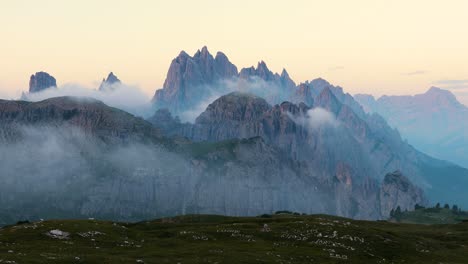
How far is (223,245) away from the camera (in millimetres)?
92125

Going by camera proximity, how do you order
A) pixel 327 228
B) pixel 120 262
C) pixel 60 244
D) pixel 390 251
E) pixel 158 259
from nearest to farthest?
pixel 120 262, pixel 158 259, pixel 60 244, pixel 390 251, pixel 327 228

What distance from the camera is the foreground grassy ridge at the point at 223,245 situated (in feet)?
258

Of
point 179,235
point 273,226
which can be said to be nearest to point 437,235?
point 273,226

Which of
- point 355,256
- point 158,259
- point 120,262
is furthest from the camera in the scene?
point 355,256

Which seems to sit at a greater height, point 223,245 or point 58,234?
point 58,234

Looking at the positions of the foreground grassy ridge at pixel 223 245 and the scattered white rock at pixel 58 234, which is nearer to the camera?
the foreground grassy ridge at pixel 223 245

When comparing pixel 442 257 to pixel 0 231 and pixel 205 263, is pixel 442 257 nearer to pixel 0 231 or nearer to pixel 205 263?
pixel 205 263

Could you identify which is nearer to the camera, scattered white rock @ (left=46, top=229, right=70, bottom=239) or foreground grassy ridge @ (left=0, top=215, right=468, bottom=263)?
foreground grassy ridge @ (left=0, top=215, right=468, bottom=263)

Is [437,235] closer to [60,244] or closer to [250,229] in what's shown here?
[250,229]

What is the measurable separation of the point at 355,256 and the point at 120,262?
3888 cm

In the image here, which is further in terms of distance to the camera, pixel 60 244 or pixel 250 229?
pixel 250 229

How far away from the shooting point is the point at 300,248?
93.6 m

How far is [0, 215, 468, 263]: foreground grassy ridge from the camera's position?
258 feet

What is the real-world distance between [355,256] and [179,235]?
30705mm
